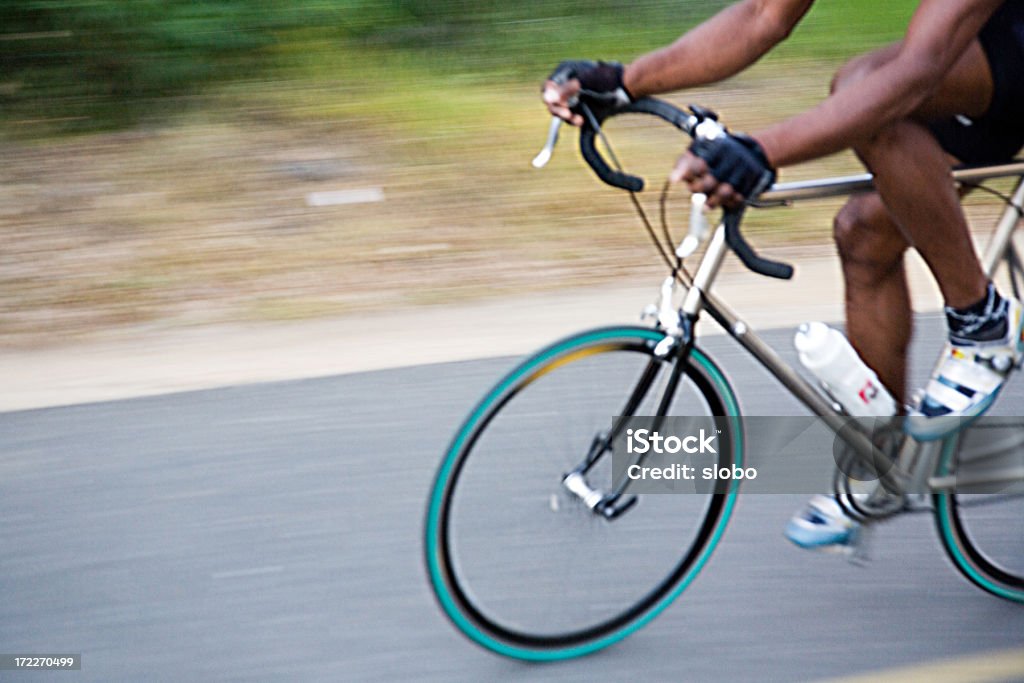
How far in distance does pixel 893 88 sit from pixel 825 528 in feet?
3.73

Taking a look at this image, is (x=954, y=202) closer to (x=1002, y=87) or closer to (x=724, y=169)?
(x=1002, y=87)

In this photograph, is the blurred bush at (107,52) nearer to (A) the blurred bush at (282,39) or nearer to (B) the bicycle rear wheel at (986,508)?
(A) the blurred bush at (282,39)

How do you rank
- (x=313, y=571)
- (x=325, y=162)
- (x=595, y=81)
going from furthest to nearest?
(x=325, y=162), (x=313, y=571), (x=595, y=81)

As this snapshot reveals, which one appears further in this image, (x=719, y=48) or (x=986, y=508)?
(x=986, y=508)

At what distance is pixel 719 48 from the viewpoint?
9.66 feet

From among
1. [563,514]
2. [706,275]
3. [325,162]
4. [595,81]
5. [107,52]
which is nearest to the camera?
[706,275]

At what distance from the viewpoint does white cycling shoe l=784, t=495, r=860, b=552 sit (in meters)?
3.04

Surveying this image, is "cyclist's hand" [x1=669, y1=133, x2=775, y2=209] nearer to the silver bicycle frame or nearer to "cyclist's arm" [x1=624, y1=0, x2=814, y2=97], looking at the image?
the silver bicycle frame

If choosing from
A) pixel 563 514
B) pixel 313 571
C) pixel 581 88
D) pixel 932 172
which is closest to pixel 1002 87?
pixel 932 172

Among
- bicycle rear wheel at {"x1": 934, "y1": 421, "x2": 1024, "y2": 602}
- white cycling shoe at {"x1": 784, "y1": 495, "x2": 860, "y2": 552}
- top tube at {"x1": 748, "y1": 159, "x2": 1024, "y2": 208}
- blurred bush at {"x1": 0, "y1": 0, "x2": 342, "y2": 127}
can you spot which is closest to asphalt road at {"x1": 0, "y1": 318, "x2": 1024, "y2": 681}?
bicycle rear wheel at {"x1": 934, "y1": 421, "x2": 1024, "y2": 602}

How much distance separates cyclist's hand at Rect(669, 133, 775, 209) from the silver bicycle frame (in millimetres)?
164

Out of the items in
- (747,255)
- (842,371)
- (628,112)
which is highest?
(628,112)

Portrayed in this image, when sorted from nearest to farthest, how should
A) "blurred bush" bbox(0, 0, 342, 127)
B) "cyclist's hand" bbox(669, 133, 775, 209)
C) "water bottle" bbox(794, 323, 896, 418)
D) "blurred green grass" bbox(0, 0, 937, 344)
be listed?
1. "cyclist's hand" bbox(669, 133, 775, 209)
2. "water bottle" bbox(794, 323, 896, 418)
3. "blurred green grass" bbox(0, 0, 937, 344)
4. "blurred bush" bbox(0, 0, 342, 127)

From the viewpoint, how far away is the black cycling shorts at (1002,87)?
2658mm
